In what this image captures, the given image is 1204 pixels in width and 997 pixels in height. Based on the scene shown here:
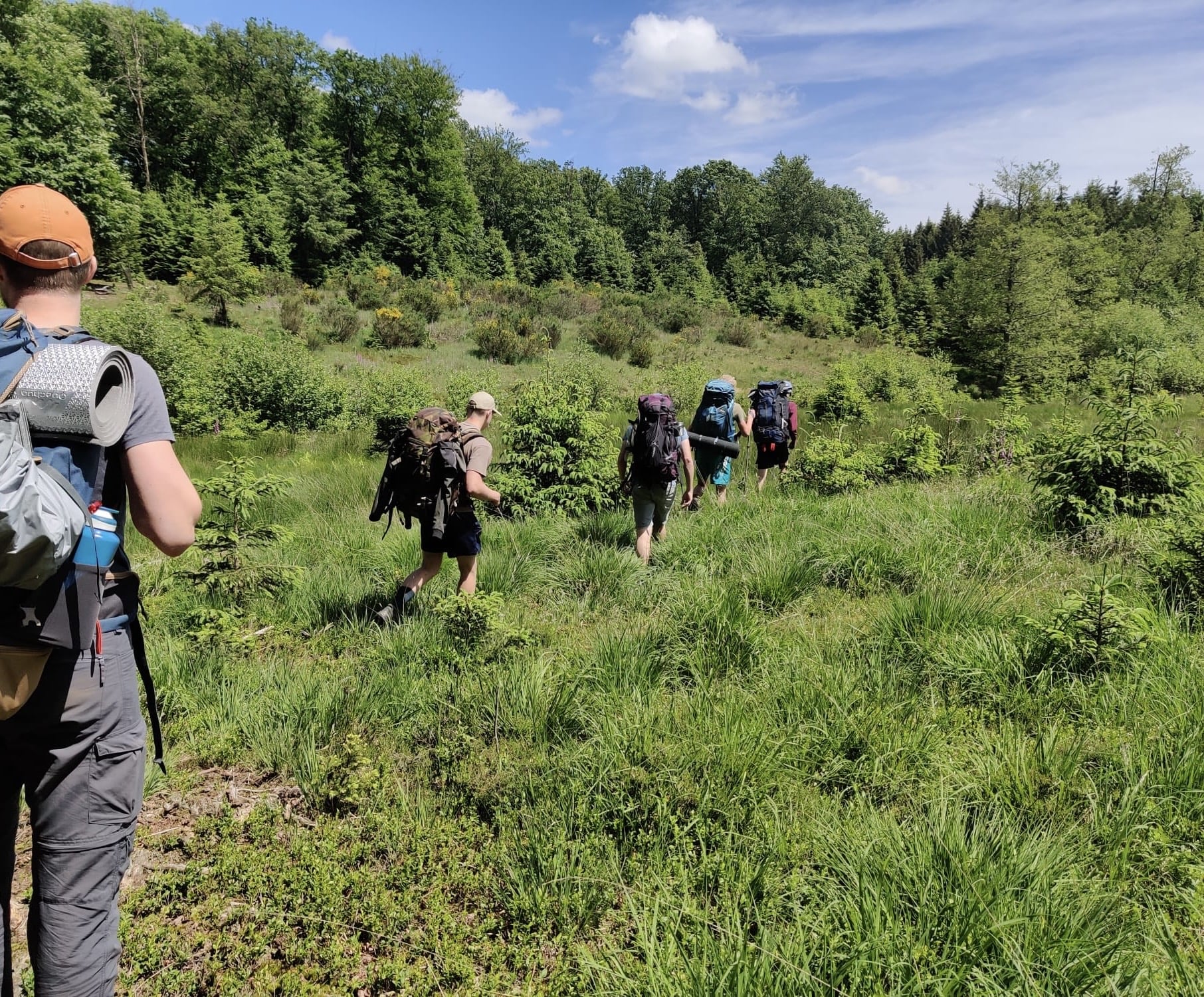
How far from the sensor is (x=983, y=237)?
3544 centimetres

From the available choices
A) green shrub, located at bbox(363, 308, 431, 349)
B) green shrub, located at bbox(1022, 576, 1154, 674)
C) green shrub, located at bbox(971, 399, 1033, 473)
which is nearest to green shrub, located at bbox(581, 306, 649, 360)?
green shrub, located at bbox(363, 308, 431, 349)

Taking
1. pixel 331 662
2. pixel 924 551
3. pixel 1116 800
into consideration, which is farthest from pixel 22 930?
pixel 924 551

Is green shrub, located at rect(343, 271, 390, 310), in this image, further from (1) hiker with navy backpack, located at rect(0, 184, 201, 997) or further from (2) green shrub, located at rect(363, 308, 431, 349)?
(1) hiker with navy backpack, located at rect(0, 184, 201, 997)

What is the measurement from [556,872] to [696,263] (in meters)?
64.5

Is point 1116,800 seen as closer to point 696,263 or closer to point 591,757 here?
point 591,757

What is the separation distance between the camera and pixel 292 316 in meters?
24.4

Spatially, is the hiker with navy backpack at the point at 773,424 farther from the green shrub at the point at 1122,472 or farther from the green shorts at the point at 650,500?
the green shrub at the point at 1122,472

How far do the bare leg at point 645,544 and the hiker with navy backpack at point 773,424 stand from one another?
311cm

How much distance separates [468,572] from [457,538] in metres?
0.32

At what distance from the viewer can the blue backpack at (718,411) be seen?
7078 millimetres

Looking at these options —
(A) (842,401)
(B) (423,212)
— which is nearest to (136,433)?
(A) (842,401)

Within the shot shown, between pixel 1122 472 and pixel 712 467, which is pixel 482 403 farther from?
pixel 1122 472

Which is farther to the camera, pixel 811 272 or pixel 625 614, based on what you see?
pixel 811 272

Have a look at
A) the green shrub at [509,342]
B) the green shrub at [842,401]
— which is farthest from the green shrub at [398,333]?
the green shrub at [842,401]
